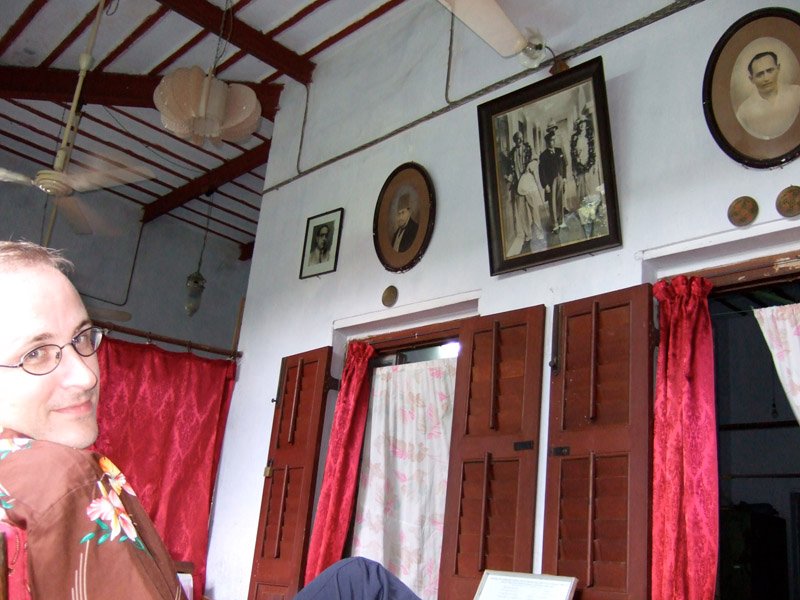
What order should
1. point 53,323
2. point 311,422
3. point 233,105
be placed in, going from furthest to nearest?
point 311,422 < point 233,105 < point 53,323

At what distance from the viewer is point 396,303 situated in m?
5.27

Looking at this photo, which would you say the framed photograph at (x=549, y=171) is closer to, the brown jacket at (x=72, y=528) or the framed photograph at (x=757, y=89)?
the framed photograph at (x=757, y=89)

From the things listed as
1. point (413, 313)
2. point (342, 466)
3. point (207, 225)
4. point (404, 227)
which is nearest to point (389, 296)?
point (413, 313)

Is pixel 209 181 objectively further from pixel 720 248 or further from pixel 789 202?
pixel 789 202

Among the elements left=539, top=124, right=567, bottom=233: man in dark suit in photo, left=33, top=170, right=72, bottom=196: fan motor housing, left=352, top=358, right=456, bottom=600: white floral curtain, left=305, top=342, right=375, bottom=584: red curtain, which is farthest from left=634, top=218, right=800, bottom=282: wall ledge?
left=33, top=170, right=72, bottom=196: fan motor housing

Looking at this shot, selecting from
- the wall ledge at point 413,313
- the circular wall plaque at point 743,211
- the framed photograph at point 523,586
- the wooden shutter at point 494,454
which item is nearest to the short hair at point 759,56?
the circular wall plaque at point 743,211

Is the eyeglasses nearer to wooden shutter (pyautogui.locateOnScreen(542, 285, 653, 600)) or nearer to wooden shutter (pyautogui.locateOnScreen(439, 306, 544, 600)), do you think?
wooden shutter (pyautogui.locateOnScreen(542, 285, 653, 600))

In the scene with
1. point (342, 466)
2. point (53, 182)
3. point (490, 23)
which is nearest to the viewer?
point (490, 23)

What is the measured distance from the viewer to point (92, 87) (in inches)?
278

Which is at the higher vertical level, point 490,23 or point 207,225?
point 207,225

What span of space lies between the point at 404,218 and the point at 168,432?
247 centimetres

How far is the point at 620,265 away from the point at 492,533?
58.8 inches

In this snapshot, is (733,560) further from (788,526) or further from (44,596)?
(44,596)

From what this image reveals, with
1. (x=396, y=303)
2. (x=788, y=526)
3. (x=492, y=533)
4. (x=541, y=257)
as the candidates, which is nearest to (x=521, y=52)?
(x=541, y=257)
